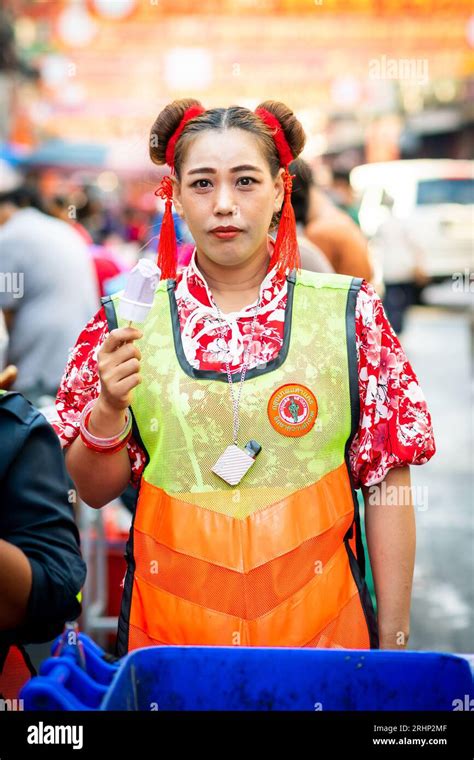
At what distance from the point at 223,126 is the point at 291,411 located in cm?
62

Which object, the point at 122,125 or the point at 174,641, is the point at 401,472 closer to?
the point at 174,641

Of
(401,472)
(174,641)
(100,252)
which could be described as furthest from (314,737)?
(100,252)

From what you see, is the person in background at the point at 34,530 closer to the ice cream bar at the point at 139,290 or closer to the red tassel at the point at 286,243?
the ice cream bar at the point at 139,290

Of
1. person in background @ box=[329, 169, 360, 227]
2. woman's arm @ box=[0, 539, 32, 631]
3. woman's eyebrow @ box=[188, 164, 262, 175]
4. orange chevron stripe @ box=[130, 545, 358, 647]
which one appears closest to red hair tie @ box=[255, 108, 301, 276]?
woman's eyebrow @ box=[188, 164, 262, 175]

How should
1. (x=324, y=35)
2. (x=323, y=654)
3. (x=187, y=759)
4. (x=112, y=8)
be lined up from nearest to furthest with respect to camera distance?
(x=187, y=759) → (x=323, y=654) → (x=112, y=8) → (x=324, y=35)

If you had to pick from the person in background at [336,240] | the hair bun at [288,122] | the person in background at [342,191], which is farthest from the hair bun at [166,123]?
the person in background at [342,191]

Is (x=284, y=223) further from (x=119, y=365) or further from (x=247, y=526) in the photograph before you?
(x=247, y=526)

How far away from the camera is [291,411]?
2389mm

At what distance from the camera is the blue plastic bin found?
73.4 inches

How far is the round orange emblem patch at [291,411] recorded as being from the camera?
2387 millimetres

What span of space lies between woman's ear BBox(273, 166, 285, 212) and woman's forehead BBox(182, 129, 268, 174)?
0.09 metres

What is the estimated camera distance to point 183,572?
2352mm

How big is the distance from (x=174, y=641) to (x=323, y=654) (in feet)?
1.75

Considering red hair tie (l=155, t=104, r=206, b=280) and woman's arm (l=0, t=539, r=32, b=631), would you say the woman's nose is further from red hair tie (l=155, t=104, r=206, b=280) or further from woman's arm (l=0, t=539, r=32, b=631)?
woman's arm (l=0, t=539, r=32, b=631)
